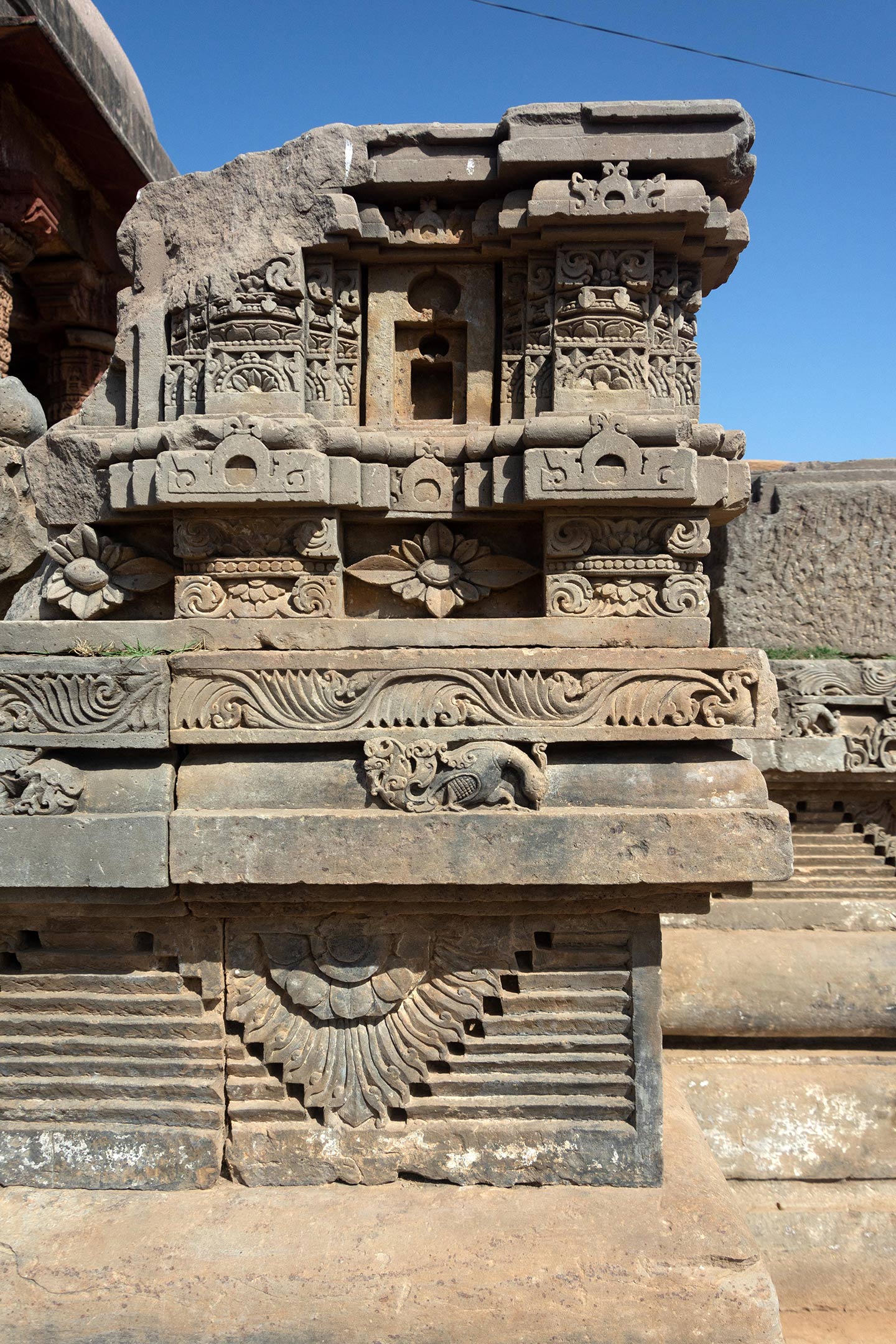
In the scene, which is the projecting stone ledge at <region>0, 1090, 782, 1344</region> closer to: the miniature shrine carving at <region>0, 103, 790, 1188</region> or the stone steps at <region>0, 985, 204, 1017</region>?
the miniature shrine carving at <region>0, 103, 790, 1188</region>

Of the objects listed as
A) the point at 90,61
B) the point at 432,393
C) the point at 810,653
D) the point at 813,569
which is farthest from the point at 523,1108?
the point at 90,61

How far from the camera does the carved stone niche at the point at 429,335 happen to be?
138 inches

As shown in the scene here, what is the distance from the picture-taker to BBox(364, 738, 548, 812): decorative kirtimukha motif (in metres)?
2.96

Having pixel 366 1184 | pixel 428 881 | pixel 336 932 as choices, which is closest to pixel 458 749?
pixel 428 881

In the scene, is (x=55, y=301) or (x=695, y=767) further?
(x=55, y=301)

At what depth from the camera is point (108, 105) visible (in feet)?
25.2

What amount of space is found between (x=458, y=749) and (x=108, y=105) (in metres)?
7.57

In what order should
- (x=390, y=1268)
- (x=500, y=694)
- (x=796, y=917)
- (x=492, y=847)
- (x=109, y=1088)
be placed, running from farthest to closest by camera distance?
(x=796, y=917) → (x=109, y=1088) → (x=500, y=694) → (x=492, y=847) → (x=390, y=1268)

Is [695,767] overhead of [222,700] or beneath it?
beneath

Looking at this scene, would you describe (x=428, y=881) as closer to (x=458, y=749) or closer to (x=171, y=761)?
(x=458, y=749)

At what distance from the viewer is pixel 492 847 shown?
115 inches

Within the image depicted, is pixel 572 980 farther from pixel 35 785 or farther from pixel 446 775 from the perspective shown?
pixel 35 785

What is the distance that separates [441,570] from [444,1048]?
1725mm

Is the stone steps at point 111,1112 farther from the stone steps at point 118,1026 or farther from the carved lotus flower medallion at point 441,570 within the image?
the carved lotus flower medallion at point 441,570
